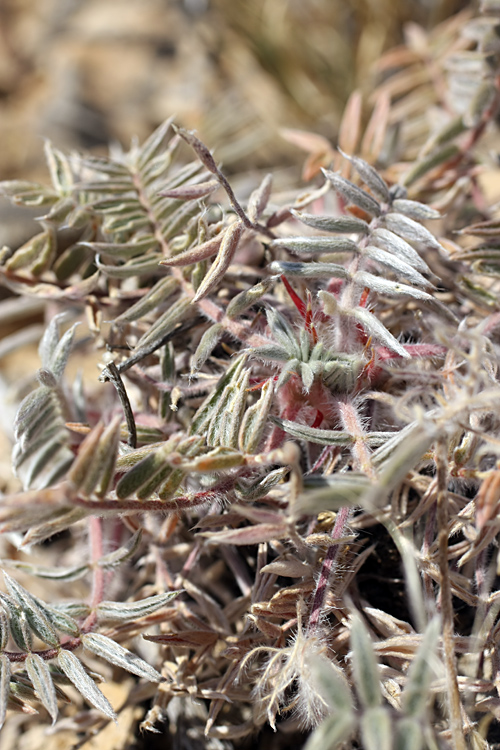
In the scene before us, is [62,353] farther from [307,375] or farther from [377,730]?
[377,730]

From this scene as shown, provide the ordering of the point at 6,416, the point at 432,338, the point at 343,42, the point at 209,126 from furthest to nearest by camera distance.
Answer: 1. the point at 343,42
2. the point at 209,126
3. the point at 6,416
4. the point at 432,338

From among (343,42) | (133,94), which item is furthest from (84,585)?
(343,42)

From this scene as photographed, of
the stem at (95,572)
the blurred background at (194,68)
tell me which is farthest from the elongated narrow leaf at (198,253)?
the blurred background at (194,68)

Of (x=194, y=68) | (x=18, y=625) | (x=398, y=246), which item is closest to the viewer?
(x=18, y=625)

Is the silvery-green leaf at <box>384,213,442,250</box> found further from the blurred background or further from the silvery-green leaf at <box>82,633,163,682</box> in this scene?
the blurred background

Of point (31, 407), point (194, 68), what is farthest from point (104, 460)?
point (194, 68)

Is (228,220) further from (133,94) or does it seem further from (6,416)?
(133,94)

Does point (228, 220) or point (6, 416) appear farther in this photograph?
point (6, 416)
